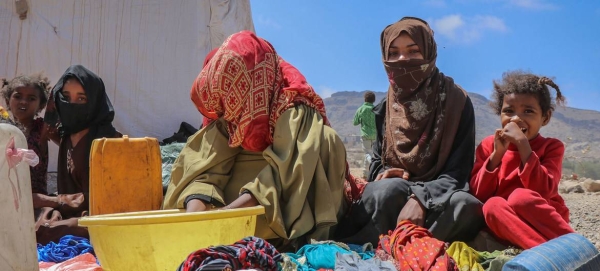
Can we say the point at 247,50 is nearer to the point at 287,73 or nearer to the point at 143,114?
the point at 287,73

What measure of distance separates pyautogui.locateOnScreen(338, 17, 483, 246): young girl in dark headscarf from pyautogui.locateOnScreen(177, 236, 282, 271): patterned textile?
3.03 ft

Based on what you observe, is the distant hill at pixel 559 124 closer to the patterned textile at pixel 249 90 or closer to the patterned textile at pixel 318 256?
the patterned textile at pixel 249 90

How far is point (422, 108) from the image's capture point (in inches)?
111

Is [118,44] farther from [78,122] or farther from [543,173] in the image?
[543,173]

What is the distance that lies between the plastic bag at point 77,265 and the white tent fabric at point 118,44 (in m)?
3.36

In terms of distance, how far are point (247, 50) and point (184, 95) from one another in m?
3.35

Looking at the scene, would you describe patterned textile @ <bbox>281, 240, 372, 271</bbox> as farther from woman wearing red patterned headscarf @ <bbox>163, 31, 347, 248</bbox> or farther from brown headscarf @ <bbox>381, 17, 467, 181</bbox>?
brown headscarf @ <bbox>381, 17, 467, 181</bbox>

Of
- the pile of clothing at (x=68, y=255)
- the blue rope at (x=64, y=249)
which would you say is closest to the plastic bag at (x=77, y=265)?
the pile of clothing at (x=68, y=255)

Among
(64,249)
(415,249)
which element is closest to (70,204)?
(64,249)

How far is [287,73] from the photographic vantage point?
113 inches

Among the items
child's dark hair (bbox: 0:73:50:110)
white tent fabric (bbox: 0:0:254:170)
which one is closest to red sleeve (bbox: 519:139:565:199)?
child's dark hair (bbox: 0:73:50:110)

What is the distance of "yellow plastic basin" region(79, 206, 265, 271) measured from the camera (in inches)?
80.3

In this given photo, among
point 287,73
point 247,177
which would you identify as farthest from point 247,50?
point 247,177

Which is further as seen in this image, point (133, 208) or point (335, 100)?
point (335, 100)
